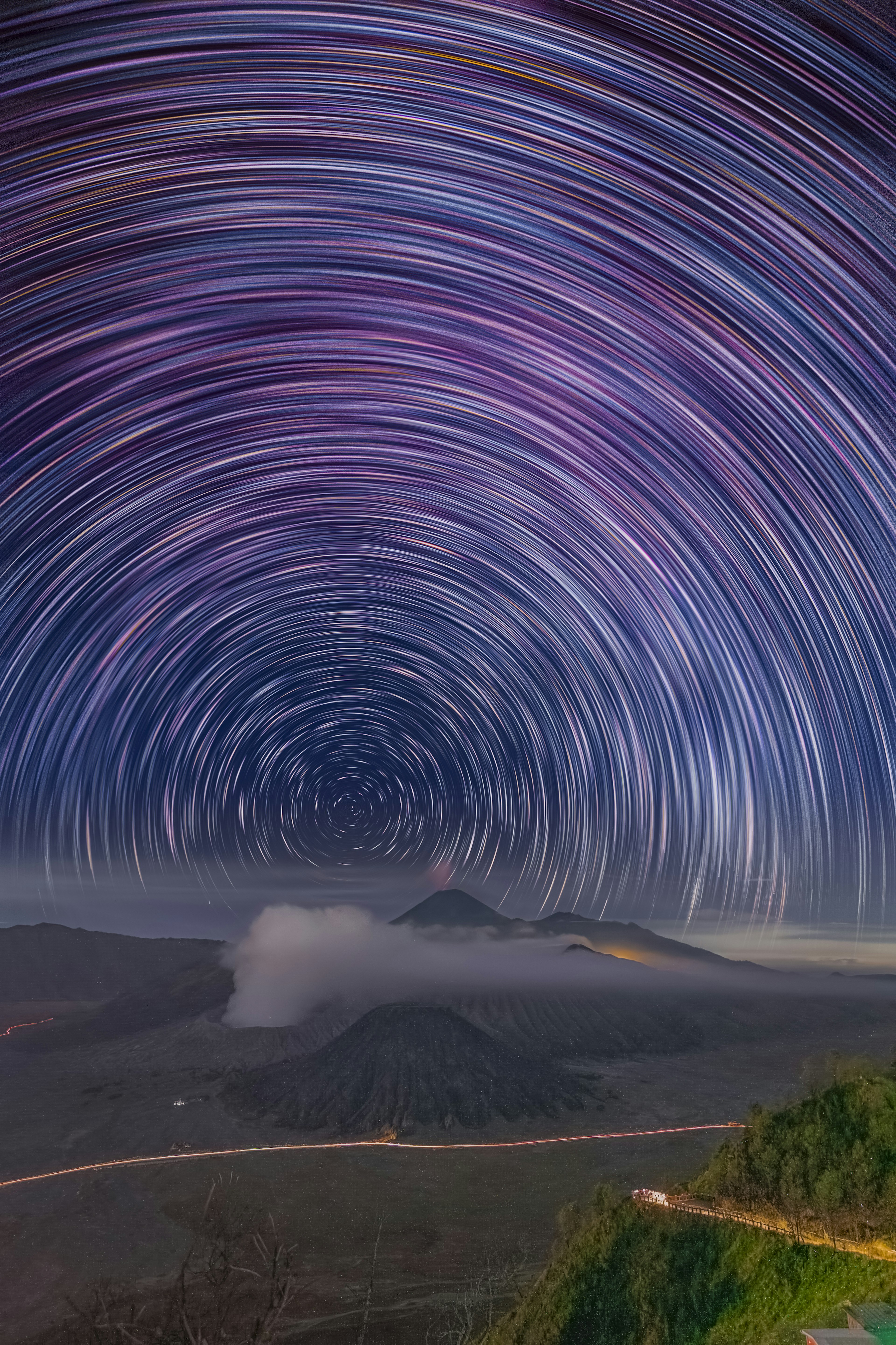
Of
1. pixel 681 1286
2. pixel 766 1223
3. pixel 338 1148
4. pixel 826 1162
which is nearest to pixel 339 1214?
pixel 338 1148

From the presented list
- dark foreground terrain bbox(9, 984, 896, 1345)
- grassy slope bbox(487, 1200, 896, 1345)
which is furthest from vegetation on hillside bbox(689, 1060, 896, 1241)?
dark foreground terrain bbox(9, 984, 896, 1345)

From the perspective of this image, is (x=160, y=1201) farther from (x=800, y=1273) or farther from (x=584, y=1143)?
(x=800, y=1273)

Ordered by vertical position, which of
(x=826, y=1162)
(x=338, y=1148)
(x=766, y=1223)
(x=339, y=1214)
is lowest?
(x=338, y=1148)

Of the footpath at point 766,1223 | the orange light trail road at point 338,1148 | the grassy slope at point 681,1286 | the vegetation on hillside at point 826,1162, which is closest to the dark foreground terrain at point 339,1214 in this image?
the orange light trail road at point 338,1148

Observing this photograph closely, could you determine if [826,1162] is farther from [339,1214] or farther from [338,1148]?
[338,1148]

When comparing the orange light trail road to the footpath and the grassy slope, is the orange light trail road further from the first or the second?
the grassy slope

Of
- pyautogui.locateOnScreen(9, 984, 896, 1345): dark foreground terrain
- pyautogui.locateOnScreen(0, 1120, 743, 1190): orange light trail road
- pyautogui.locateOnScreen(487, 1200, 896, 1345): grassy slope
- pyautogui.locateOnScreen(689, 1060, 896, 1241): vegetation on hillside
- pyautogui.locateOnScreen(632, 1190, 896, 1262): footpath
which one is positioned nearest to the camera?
pyautogui.locateOnScreen(487, 1200, 896, 1345): grassy slope

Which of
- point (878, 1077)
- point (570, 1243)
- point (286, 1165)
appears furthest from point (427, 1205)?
point (878, 1077)
